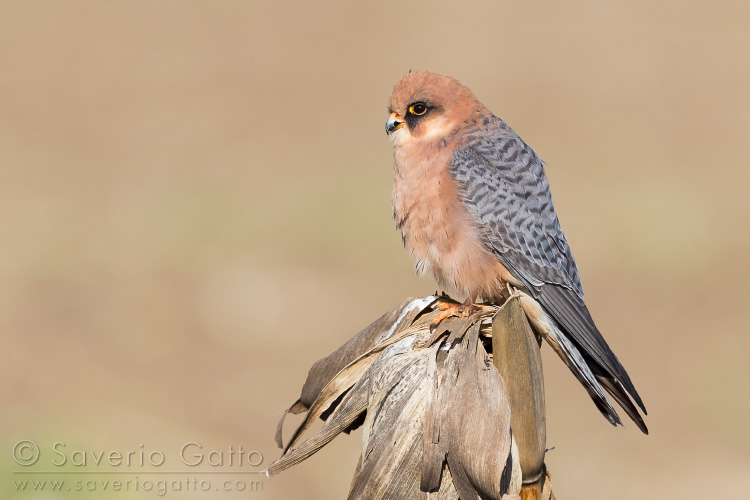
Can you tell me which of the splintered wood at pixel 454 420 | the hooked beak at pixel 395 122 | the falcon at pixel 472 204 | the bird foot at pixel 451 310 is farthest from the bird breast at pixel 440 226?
the splintered wood at pixel 454 420

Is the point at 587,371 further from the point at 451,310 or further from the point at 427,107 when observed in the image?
the point at 427,107

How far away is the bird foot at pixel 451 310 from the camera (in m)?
2.93

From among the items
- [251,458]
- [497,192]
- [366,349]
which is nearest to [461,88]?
[497,192]

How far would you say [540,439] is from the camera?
8.09 ft

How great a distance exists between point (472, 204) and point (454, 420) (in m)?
1.67

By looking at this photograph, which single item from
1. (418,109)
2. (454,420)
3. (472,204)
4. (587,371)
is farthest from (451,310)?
(418,109)

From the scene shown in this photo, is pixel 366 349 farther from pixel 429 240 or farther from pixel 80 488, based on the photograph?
pixel 80 488

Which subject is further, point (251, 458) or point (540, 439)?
point (251, 458)

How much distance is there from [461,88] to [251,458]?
2.72 meters

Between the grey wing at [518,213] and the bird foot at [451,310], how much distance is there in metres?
0.35

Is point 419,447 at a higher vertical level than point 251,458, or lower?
higher

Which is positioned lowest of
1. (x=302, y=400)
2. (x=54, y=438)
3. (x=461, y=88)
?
(x=54, y=438)

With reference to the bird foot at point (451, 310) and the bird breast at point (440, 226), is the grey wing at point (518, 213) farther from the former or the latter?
the bird foot at point (451, 310)

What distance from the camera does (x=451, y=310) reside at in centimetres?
316
